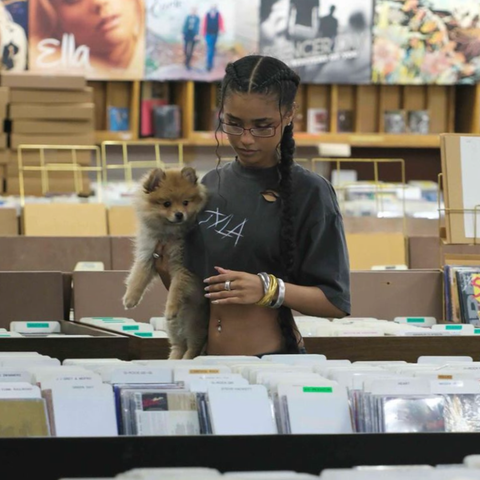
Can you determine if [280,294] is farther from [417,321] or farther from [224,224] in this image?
[417,321]

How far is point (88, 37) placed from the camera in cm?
927

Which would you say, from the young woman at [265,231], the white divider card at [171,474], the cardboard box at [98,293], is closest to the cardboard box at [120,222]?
the cardboard box at [98,293]

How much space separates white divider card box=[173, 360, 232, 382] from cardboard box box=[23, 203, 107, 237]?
190 inches

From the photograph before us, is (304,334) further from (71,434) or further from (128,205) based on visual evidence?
(128,205)

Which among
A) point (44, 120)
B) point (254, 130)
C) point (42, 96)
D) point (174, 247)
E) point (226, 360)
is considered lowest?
point (226, 360)

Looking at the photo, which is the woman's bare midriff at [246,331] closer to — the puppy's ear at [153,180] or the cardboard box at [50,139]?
the puppy's ear at [153,180]

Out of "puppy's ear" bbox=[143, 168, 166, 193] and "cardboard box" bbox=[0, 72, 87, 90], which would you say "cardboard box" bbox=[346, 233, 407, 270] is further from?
"puppy's ear" bbox=[143, 168, 166, 193]

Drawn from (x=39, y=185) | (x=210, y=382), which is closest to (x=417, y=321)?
(x=210, y=382)

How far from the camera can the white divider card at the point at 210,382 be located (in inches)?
78.7

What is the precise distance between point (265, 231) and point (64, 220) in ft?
14.9

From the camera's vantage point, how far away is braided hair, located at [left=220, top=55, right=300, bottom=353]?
8.29ft

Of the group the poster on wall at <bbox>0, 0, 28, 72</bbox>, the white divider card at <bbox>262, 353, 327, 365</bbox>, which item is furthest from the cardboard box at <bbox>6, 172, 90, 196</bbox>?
the white divider card at <bbox>262, 353, 327, 365</bbox>

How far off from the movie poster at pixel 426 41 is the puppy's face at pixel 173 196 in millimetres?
6799

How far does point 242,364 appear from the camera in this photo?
228 centimetres
